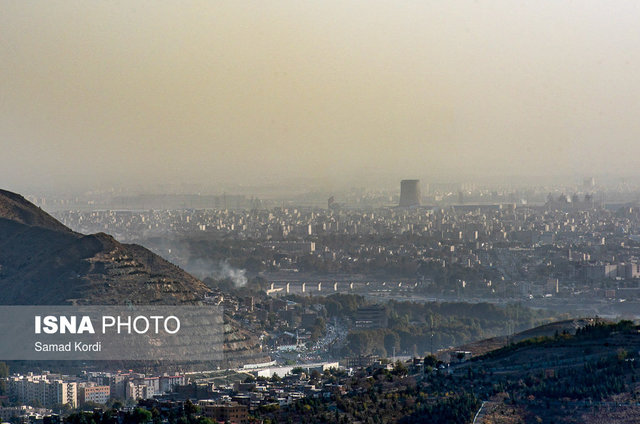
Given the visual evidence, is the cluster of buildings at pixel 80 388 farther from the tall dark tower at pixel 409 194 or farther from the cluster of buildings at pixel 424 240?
the tall dark tower at pixel 409 194

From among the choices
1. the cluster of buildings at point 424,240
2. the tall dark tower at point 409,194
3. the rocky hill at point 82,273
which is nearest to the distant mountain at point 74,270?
the rocky hill at point 82,273

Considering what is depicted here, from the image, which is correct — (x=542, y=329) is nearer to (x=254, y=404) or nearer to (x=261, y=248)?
(x=254, y=404)

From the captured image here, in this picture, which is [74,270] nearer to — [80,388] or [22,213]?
[22,213]

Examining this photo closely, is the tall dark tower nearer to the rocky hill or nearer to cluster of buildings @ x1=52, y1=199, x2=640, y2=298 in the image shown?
cluster of buildings @ x1=52, y1=199, x2=640, y2=298

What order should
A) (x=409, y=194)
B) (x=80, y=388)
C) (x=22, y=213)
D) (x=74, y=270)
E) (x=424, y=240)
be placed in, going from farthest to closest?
1. (x=409, y=194)
2. (x=424, y=240)
3. (x=22, y=213)
4. (x=74, y=270)
5. (x=80, y=388)

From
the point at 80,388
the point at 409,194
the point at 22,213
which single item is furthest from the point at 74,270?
the point at 409,194
